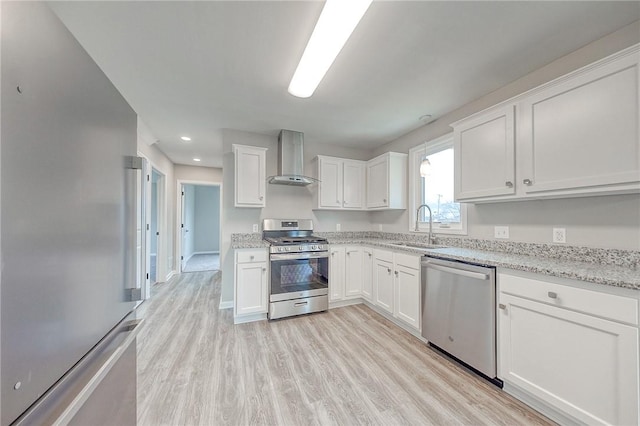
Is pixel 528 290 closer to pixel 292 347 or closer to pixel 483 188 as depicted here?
pixel 483 188

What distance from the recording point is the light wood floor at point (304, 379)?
1475 millimetres

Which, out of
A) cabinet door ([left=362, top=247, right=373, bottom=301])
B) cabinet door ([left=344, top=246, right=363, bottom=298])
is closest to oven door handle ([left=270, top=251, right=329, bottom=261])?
cabinet door ([left=344, top=246, right=363, bottom=298])

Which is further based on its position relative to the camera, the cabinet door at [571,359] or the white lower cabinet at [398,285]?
the white lower cabinet at [398,285]

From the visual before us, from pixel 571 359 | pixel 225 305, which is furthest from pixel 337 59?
pixel 225 305

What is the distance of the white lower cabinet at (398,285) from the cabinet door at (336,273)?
0.45 m

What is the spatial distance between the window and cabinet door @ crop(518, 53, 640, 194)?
884 mm

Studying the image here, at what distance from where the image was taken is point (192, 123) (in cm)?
313

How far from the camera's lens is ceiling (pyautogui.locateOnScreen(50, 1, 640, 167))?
1.43 meters

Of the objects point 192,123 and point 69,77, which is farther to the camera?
point 192,123

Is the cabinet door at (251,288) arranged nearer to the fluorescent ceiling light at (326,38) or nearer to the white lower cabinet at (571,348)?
the fluorescent ceiling light at (326,38)

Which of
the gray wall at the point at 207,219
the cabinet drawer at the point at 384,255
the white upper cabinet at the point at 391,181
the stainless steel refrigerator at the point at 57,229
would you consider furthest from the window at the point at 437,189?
the gray wall at the point at 207,219

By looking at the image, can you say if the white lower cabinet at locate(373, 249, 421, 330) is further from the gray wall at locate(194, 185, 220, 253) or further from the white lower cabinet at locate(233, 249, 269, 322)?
the gray wall at locate(194, 185, 220, 253)

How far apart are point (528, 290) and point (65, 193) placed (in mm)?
2267

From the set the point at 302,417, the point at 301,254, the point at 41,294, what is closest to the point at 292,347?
the point at 302,417
